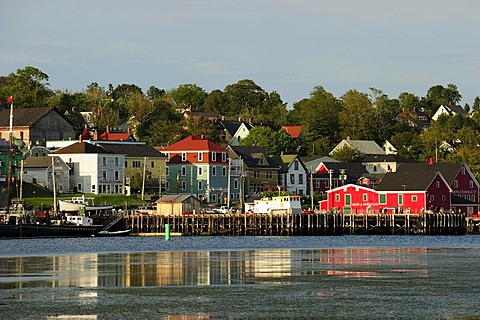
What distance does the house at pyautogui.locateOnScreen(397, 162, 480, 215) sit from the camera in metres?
129

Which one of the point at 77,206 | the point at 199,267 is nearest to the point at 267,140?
the point at 77,206

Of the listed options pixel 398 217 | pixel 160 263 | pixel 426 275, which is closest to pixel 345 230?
pixel 398 217

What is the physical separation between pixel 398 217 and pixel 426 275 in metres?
62.1

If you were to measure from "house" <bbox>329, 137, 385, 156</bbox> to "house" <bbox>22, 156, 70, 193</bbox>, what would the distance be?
64.1 m

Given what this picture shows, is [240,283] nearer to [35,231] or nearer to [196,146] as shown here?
[35,231]

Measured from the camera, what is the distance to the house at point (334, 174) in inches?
6489

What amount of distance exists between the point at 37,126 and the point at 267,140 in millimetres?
39595

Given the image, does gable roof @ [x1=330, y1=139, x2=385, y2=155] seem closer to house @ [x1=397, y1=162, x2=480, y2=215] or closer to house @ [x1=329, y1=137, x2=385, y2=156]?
house @ [x1=329, y1=137, x2=385, y2=156]

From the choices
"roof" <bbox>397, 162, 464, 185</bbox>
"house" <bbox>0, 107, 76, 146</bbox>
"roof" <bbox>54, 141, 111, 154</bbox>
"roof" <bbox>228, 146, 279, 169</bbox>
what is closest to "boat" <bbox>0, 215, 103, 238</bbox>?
"roof" <bbox>54, 141, 111, 154</bbox>

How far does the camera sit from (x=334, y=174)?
16700 cm

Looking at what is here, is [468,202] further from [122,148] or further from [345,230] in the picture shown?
[122,148]

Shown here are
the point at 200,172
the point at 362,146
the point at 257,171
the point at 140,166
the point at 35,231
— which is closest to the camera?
the point at 35,231

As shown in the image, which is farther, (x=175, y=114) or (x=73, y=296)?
(x=175, y=114)

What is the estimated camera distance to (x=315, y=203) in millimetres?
150000
